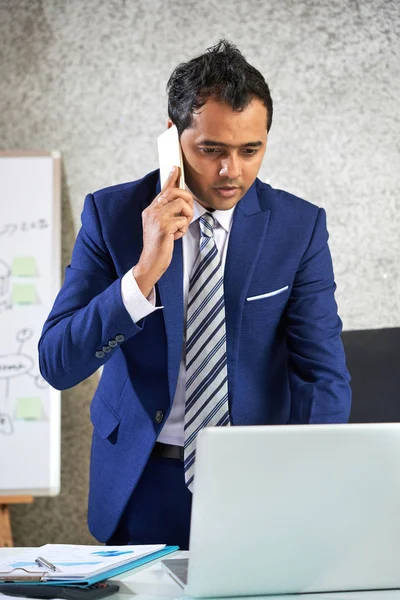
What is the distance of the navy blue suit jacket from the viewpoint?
1.62 m

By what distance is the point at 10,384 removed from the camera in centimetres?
299

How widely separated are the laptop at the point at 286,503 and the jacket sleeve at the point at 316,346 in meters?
0.55

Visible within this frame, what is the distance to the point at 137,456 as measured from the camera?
1.62 metres

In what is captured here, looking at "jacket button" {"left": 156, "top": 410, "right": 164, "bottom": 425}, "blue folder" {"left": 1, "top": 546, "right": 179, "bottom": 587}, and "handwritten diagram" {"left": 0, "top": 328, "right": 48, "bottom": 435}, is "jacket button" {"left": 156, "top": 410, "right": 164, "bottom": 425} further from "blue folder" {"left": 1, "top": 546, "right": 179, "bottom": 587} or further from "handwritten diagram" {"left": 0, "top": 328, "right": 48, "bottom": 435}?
"handwritten diagram" {"left": 0, "top": 328, "right": 48, "bottom": 435}

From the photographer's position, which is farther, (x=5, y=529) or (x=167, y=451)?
(x=5, y=529)

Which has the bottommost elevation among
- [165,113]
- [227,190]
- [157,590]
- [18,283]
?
[157,590]

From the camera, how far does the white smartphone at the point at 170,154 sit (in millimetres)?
1643

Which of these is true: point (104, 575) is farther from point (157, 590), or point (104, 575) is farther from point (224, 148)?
point (224, 148)

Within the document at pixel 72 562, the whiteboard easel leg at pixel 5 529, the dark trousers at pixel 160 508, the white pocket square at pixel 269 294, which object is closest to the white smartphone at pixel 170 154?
the white pocket square at pixel 269 294

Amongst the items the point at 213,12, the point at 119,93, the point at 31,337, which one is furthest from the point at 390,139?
the point at 31,337

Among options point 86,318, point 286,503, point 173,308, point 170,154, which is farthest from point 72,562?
point 170,154

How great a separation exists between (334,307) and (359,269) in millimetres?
1434

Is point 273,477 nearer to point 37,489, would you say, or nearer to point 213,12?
point 37,489

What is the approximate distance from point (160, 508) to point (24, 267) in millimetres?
1608
